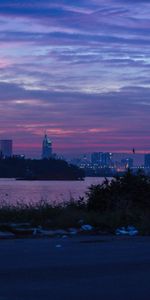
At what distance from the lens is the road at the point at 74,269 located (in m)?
10.2

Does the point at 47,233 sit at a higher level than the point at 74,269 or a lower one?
higher

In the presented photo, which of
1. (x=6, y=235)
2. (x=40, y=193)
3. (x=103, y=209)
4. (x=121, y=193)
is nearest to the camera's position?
(x=6, y=235)

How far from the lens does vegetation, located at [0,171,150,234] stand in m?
20.7

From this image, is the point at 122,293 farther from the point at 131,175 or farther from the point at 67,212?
the point at 131,175

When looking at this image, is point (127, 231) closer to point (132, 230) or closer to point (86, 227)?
point (132, 230)

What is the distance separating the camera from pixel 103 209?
23672mm

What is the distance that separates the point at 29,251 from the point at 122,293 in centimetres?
496

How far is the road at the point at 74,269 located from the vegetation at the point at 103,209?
310 centimetres

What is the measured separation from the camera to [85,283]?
434 inches

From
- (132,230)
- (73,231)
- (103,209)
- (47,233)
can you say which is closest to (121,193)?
(103,209)

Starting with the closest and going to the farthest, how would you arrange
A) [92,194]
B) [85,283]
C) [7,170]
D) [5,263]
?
[85,283]
[5,263]
[92,194]
[7,170]

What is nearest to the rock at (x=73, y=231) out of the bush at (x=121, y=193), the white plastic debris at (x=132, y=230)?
the white plastic debris at (x=132, y=230)

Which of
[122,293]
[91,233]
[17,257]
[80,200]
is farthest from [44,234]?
[122,293]

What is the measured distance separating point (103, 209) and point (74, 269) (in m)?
11.2
